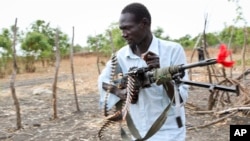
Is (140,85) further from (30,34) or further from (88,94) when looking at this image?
(30,34)

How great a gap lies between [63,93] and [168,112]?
32.7 ft

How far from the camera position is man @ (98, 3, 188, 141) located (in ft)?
6.17

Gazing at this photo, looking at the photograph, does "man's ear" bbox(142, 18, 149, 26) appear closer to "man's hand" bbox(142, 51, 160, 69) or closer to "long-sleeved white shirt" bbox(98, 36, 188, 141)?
"long-sleeved white shirt" bbox(98, 36, 188, 141)

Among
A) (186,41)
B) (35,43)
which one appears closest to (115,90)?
(35,43)

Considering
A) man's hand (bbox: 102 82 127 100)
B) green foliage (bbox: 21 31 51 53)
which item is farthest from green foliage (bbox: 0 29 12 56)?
man's hand (bbox: 102 82 127 100)

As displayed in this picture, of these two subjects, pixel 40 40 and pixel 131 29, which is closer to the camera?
pixel 131 29

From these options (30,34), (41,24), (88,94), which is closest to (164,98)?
(88,94)

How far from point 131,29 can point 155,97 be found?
376mm

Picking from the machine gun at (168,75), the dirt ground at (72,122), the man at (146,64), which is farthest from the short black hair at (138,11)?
the dirt ground at (72,122)

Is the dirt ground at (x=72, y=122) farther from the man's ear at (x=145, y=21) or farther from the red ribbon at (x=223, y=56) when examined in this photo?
the red ribbon at (x=223, y=56)

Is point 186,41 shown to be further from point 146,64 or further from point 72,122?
point 146,64

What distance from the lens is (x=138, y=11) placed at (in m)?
1.92

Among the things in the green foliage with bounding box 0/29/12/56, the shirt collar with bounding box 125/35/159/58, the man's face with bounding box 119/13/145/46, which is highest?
the green foliage with bounding box 0/29/12/56

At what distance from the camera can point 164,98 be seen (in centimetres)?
193
